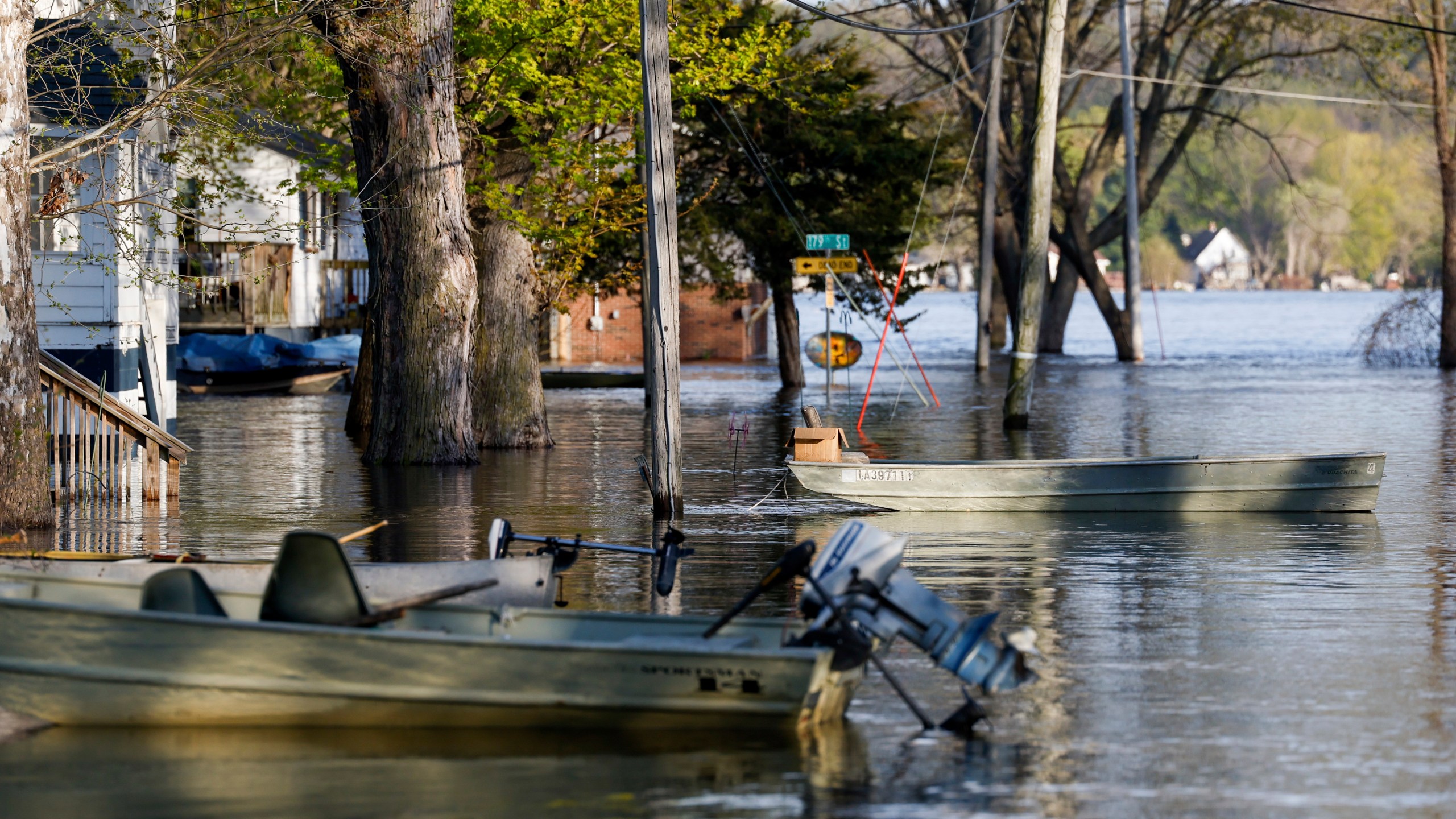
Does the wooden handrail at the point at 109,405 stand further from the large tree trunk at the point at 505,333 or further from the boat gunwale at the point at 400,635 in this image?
the boat gunwale at the point at 400,635

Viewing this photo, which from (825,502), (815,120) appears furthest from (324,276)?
(825,502)

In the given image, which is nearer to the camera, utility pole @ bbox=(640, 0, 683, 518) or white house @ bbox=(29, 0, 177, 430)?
utility pole @ bbox=(640, 0, 683, 518)

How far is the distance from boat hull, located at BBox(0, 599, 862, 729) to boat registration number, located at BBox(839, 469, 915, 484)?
811cm

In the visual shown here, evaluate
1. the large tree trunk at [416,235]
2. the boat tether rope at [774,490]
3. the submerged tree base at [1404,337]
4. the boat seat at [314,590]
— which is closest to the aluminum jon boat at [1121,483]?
the boat tether rope at [774,490]

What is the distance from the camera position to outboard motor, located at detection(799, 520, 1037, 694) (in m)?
9.02

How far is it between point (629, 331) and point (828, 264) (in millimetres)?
24210

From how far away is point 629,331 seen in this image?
54969mm

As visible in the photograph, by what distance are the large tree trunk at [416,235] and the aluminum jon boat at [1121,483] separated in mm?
6549

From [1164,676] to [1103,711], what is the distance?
0.99 meters

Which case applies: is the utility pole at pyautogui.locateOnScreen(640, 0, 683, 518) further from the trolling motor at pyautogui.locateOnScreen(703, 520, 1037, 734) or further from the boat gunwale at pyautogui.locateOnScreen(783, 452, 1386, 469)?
the trolling motor at pyautogui.locateOnScreen(703, 520, 1037, 734)

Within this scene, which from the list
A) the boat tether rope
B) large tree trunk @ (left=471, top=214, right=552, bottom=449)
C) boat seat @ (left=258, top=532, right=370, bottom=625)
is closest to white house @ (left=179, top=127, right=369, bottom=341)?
large tree trunk @ (left=471, top=214, right=552, bottom=449)

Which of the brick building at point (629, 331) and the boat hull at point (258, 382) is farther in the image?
the brick building at point (629, 331)

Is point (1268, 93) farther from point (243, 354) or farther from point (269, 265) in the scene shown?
point (243, 354)

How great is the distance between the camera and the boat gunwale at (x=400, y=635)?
9055 millimetres
